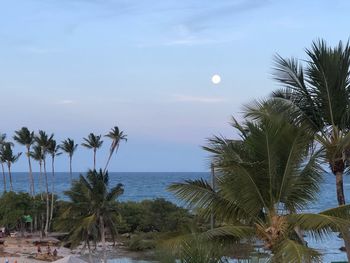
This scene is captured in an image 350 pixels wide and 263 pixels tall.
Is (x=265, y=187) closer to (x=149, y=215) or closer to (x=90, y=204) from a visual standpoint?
(x=90, y=204)

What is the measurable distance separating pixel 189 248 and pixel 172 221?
54.8 meters

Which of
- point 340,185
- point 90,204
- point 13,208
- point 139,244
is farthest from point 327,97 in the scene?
point 13,208

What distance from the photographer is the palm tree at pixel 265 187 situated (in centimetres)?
1186

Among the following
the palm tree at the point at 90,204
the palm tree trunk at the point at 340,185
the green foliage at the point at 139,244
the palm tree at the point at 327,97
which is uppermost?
the palm tree at the point at 327,97

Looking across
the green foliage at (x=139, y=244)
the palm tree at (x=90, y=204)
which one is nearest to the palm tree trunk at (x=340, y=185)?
the palm tree at (x=90, y=204)

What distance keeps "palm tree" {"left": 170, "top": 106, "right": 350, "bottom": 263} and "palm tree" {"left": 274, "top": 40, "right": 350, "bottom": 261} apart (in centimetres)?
75

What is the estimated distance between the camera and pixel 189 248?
32.2 feet

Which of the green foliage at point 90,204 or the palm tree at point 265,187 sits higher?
the palm tree at point 265,187

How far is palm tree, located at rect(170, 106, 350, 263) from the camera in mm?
11859

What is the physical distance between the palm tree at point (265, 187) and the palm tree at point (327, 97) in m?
0.75

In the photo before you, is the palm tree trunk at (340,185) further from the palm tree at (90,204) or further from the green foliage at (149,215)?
the green foliage at (149,215)

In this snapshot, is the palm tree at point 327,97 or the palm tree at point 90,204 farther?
the palm tree at point 90,204

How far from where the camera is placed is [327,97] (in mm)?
14008

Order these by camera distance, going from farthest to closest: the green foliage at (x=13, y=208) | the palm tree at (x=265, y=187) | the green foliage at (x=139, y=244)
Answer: the green foliage at (x=13, y=208), the green foliage at (x=139, y=244), the palm tree at (x=265, y=187)
